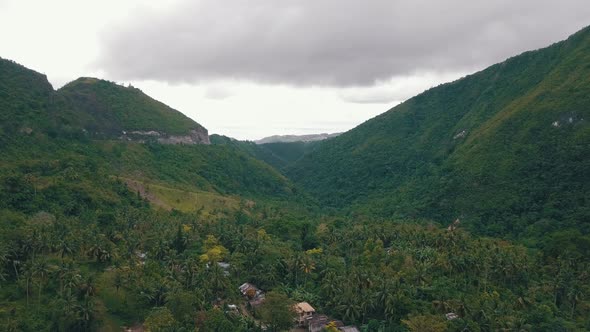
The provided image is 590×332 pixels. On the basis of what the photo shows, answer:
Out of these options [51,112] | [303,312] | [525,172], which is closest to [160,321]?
[303,312]

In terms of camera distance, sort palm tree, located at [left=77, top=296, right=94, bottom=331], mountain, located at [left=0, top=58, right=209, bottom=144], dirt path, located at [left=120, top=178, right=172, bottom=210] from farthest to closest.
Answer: mountain, located at [left=0, top=58, right=209, bottom=144]
dirt path, located at [left=120, top=178, right=172, bottom=210]
palm tree, located at [left=77, top=296, right=94, bottom=331]

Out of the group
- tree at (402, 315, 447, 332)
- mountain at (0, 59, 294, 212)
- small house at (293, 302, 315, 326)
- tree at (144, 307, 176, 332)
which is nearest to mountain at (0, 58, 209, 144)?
mountain at (0, 59, 294, 212)

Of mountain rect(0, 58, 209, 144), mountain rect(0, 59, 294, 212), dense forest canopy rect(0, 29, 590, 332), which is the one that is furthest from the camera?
mountain rect(0, 58, 209, 144)

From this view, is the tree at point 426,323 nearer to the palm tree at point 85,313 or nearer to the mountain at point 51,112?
the palm tree at point 85,313

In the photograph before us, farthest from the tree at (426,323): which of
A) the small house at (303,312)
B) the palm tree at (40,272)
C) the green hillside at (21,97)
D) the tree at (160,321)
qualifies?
the green hillside at (21,97)

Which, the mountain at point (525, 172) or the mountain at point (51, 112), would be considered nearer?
the mountain at point (525, 172)

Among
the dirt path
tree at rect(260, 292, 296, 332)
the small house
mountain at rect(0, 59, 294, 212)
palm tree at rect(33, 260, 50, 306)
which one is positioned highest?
mountain at rect(0, 59, 294, 212)

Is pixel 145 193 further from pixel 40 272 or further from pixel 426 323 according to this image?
pixel 426 323

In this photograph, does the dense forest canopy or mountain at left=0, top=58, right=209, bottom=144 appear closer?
the dense forest canopy

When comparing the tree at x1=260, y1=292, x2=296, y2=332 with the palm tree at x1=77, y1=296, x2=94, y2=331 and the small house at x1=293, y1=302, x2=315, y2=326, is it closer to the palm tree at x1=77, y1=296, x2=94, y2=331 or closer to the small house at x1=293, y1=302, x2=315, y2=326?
the small house at x1=293, y1=302, x2=315, y2=326
